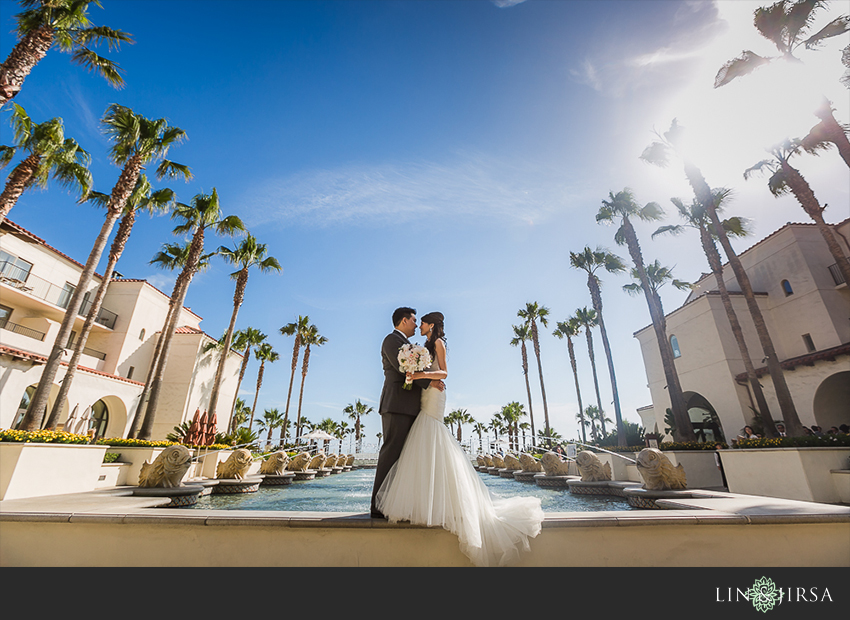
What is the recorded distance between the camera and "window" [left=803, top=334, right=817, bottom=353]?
21.2 m

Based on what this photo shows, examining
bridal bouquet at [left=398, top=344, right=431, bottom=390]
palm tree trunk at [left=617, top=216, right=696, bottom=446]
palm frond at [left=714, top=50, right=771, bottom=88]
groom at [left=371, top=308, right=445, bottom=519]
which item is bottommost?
groom at [left=371, top=308, right=445, bottom=519]

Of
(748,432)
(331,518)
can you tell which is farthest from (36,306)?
(748,432)

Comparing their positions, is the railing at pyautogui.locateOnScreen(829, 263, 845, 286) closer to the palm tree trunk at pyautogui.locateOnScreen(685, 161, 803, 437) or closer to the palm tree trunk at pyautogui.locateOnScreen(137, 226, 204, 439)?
the palm tree trunk at pyautogui.locateOnScreen(685, 161, 803, 437)

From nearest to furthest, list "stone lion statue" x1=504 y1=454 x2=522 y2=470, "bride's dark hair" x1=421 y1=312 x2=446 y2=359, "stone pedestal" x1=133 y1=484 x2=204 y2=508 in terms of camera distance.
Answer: "bride's dark hair" x1=421 y1=312 x2=446 y2=359, "stone pedestal" x1=133 y1=484 x2=204 y2=508, "stone lion statue" x1=504 y1=454 x2=522 y2=470

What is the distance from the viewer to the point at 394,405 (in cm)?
387

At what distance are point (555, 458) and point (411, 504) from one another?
1366 centimetres

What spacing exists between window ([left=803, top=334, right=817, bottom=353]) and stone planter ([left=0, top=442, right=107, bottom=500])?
34293 millimetres

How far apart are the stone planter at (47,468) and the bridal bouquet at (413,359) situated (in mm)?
9957

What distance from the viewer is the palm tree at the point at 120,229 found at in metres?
13.6

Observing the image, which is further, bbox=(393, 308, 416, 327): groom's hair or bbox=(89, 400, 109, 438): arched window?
bbox=(89, 400, 109, 438): arched window

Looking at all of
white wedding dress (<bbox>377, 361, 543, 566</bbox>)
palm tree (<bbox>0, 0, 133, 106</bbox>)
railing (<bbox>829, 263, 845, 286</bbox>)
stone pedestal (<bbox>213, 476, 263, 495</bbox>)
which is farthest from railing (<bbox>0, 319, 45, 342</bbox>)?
railing (<bbox>829, 263, 845, 286</bbox>)
